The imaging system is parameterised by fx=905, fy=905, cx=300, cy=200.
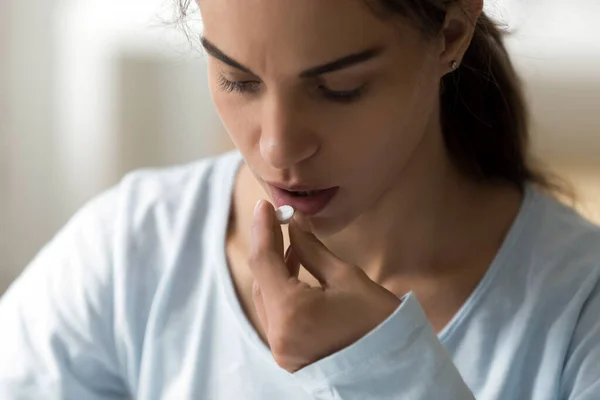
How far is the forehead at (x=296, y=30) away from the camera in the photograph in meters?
0.59

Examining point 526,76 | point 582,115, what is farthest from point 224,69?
point 582,115

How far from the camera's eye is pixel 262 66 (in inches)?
23.8

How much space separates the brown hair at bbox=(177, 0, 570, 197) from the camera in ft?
2.68

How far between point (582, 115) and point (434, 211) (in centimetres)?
66

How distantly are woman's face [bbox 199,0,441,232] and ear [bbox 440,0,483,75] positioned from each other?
12 mm

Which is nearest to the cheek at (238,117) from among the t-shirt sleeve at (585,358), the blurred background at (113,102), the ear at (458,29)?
the ear at (458,29)

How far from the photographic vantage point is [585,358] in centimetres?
73

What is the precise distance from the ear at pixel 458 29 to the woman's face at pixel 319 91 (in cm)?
1

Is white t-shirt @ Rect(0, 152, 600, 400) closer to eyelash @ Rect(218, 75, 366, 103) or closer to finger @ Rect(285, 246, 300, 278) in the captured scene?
finger @ Rect(285, 246, 300, 278)

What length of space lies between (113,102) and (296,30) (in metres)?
0.90

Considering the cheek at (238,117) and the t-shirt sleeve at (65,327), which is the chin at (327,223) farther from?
the t-shirt sleeve at (65,327)

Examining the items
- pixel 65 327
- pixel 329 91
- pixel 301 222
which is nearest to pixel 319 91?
pixel 329 91

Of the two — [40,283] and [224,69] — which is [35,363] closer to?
[40,283]

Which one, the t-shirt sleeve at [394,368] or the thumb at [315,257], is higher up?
the thumb at [315,257]
